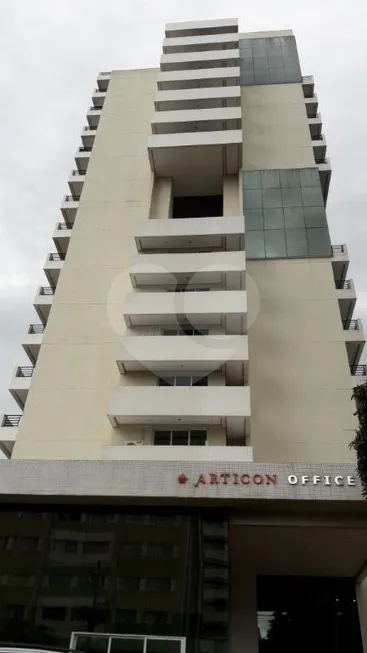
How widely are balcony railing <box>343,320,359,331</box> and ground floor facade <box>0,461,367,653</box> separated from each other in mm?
13963

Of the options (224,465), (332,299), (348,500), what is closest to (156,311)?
(332,299)

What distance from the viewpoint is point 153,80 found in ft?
119

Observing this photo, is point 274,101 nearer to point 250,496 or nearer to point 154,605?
point 250,496

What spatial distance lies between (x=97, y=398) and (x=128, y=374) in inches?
66.5

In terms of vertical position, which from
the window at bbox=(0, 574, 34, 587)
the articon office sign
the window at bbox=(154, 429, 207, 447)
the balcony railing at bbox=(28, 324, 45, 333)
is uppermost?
the balcony railing at bbox=(28, 324, 45, 333)

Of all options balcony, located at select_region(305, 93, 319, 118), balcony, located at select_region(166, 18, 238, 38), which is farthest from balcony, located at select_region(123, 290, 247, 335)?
balcony, located at select_region(166, 18, 238, 38)

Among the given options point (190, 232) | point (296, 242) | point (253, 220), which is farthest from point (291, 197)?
point (190, 232)

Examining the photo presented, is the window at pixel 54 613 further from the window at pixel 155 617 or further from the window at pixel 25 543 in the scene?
the window at pixel 155 617

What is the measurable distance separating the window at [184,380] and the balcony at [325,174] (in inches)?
633

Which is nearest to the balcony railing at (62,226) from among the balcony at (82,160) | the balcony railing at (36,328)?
the balcony at (82,160)

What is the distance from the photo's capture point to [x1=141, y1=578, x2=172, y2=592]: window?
11.2 metres

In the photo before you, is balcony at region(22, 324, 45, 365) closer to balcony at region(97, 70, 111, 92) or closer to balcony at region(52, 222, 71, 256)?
balcony at region(52, 222, 71, 256)

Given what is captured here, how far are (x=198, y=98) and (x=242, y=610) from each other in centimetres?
2778

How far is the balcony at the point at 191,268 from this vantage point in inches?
945
